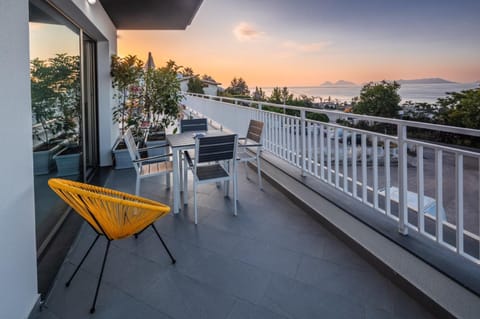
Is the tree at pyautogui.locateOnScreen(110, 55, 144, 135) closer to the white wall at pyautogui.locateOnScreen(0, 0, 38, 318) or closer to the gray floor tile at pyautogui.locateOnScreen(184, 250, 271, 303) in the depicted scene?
the white wall at pyautogui.locateOnScreen(0, 0, 38, 318)

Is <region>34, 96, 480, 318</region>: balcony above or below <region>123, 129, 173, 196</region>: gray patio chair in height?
below

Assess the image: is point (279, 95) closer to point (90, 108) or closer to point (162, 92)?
point (162, 92)

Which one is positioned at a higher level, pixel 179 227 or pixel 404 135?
pixel 404 135

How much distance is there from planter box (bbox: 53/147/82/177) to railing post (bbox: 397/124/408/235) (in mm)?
2997

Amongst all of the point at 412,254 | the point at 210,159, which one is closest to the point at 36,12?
the point at 210,159

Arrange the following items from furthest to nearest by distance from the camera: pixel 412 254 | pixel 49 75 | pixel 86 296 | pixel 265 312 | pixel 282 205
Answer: pixel 282 205 < pixel 49 75 < pixel 412 254 < pixel 86 296 < pixel 265 312

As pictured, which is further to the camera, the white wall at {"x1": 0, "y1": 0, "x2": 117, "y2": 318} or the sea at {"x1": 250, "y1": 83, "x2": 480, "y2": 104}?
the sea at {"x1": 250, "y1": 83, "x2": 480, "y2": 104}

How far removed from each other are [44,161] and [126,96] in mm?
3133

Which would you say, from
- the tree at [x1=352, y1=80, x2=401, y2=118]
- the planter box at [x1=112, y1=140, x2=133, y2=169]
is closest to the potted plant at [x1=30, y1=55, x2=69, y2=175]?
the planter box at [x1=112, y1=140, x2=133, y2=169]

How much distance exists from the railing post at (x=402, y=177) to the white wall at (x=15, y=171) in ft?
7.85

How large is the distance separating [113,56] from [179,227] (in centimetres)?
371

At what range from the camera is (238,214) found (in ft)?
10.2

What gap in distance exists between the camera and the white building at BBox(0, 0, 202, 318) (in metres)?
1.45

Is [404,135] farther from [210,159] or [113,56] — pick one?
[113,56]
